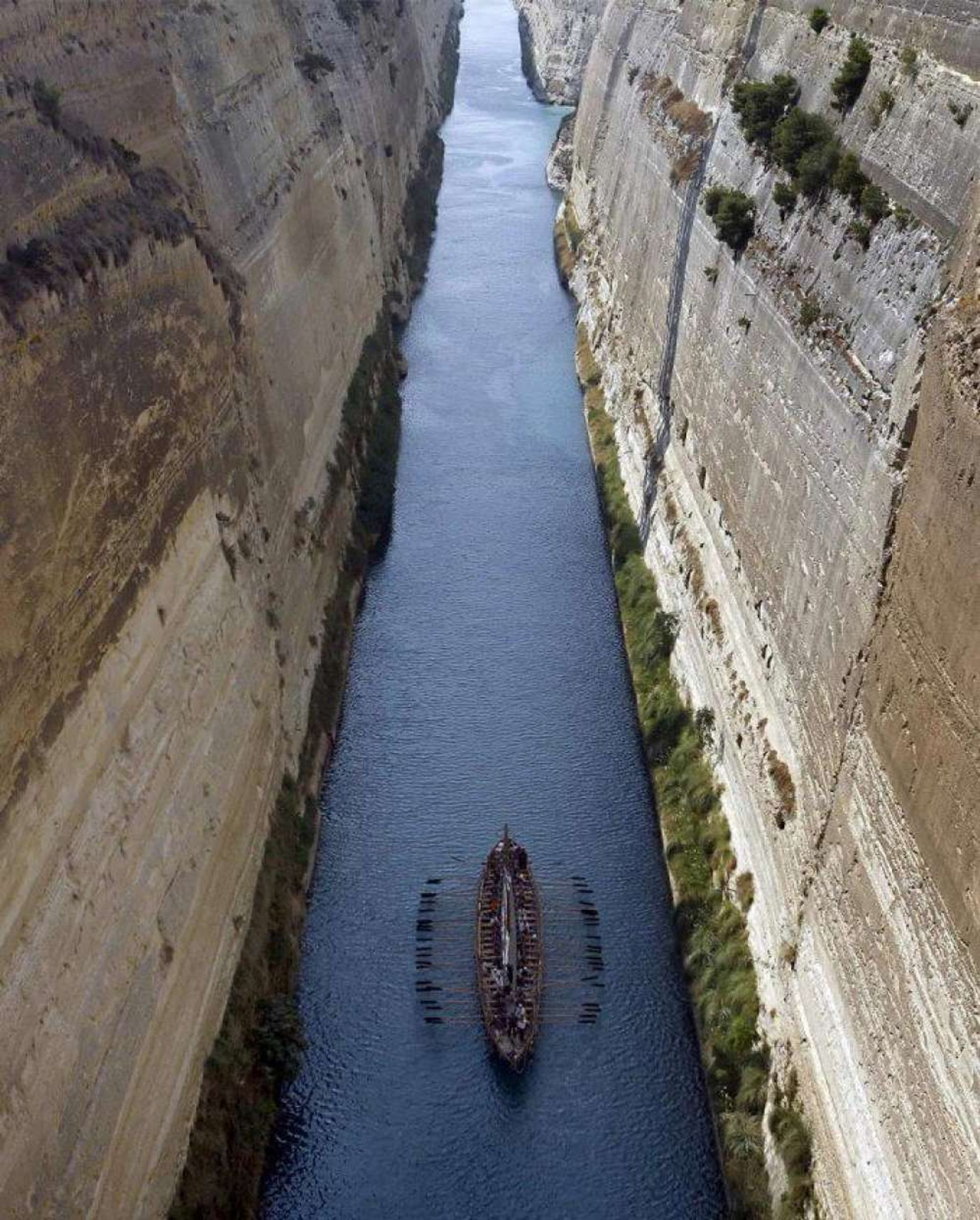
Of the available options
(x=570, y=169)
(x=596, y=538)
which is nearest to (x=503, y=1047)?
(x=596, y=538)

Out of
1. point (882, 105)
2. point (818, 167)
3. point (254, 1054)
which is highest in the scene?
point (882, 105)

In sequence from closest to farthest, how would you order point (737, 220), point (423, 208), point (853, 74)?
point (853, 74) < point (737, 220) < point (423, 208)

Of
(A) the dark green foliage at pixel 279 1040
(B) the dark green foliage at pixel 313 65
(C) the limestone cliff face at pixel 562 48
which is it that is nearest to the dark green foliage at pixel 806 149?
(A) the dark green foliage at pixel 279 1040

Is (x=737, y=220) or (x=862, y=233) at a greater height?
(x=862, y=233)

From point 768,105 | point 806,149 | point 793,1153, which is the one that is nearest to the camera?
point 793,1153

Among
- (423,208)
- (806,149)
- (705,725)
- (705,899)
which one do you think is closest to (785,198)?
(806,149)

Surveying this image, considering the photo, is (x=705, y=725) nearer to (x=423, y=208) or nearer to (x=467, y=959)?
(x=467, y=959)
